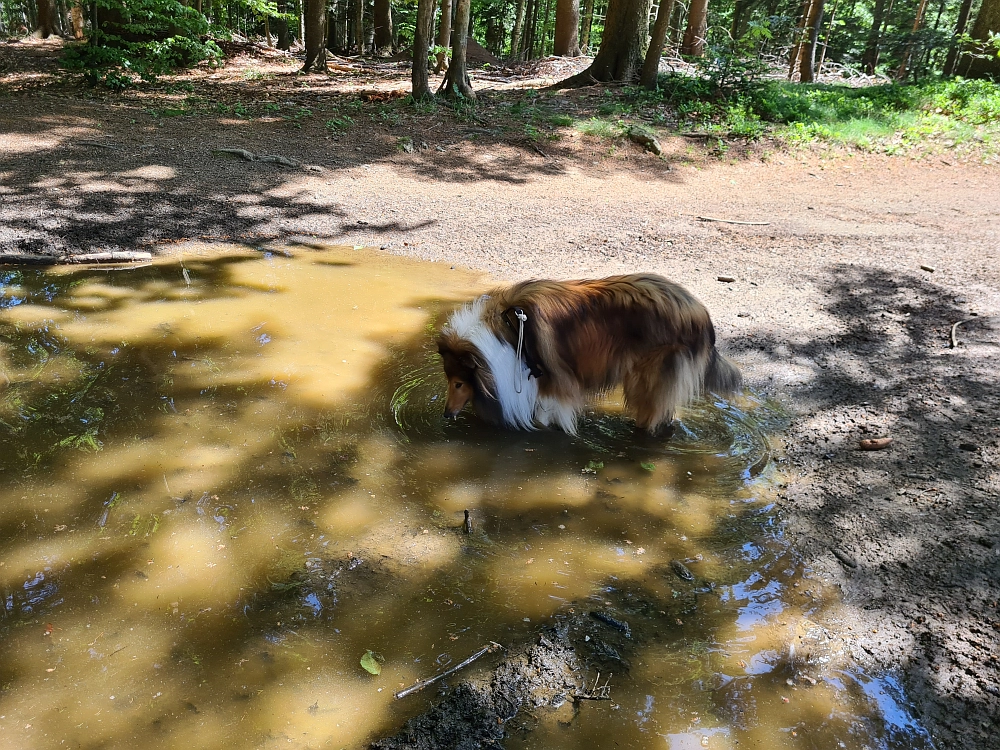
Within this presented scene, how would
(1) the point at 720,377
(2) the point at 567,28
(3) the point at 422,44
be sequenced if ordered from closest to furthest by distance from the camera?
(1) the point at 720,377
(3) the point at 422,44
(2) the point at 567,28

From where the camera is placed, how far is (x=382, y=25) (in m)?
22.1

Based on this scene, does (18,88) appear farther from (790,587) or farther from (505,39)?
(505,39)

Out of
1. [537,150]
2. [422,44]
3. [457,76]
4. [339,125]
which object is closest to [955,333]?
[537,150]

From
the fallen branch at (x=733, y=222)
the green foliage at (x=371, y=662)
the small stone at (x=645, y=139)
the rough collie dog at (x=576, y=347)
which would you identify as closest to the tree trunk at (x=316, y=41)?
the small stone at (x=645, y=139)

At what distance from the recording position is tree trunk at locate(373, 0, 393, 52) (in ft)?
72.7

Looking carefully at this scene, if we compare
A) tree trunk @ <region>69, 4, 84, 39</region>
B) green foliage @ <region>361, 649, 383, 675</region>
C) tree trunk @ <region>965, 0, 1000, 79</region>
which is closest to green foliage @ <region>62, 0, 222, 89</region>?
tree trunk @ <region>69, 4, 84, 39</region>

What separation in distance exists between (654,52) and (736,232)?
24.2 feet

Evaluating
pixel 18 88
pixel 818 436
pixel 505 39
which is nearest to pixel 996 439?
pixel 818 436

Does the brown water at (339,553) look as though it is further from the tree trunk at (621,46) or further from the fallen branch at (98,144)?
the tree trunk at (621,46)

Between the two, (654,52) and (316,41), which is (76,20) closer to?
(316,41)

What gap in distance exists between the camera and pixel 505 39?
39.2 m

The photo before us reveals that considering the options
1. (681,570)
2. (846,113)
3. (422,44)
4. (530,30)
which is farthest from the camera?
(530,30)

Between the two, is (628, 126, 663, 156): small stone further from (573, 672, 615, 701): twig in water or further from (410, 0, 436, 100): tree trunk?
(573, 672, 615, 701): twig in water

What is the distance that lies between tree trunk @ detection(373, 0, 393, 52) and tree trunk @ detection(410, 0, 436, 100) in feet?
31.8
